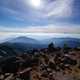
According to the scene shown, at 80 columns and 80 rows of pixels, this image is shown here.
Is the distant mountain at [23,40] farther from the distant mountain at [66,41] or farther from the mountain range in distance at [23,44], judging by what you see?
the distant mountain at [66,41]

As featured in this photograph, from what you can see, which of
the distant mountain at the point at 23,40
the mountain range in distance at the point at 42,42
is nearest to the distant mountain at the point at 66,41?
the mountain range in distance at the point at 42,42

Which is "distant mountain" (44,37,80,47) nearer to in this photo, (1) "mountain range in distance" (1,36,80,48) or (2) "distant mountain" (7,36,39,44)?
(1) "mountain range in distance" (1,36,80,48)

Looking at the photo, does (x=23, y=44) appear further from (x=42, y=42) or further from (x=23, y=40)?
(x=42, y=42)

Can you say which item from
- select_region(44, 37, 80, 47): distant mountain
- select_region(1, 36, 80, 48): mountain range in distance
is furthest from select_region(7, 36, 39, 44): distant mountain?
select_region(44, 37, 80, 47): distant mountain

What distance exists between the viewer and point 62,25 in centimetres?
179

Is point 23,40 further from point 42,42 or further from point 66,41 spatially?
point 66,41

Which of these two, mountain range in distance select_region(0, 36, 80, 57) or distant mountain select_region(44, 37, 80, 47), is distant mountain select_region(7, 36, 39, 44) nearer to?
mountain range in distance select_region(0, 36, 80, 57)

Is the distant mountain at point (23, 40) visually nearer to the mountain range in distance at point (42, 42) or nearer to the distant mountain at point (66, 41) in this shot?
the mountain range in distance at point (42, 42)

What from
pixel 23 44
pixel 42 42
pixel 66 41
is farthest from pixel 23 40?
pixel 66 41

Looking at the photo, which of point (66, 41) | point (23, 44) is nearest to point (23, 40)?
point (23, 44)

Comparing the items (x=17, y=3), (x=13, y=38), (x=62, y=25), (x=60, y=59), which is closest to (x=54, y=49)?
(x=60, y=59)

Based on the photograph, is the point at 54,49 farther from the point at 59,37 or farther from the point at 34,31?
the point at 34,31

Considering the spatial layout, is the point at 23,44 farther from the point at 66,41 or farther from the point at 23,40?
the point at 66,41

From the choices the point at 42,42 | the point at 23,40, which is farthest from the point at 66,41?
the point at 23,40
